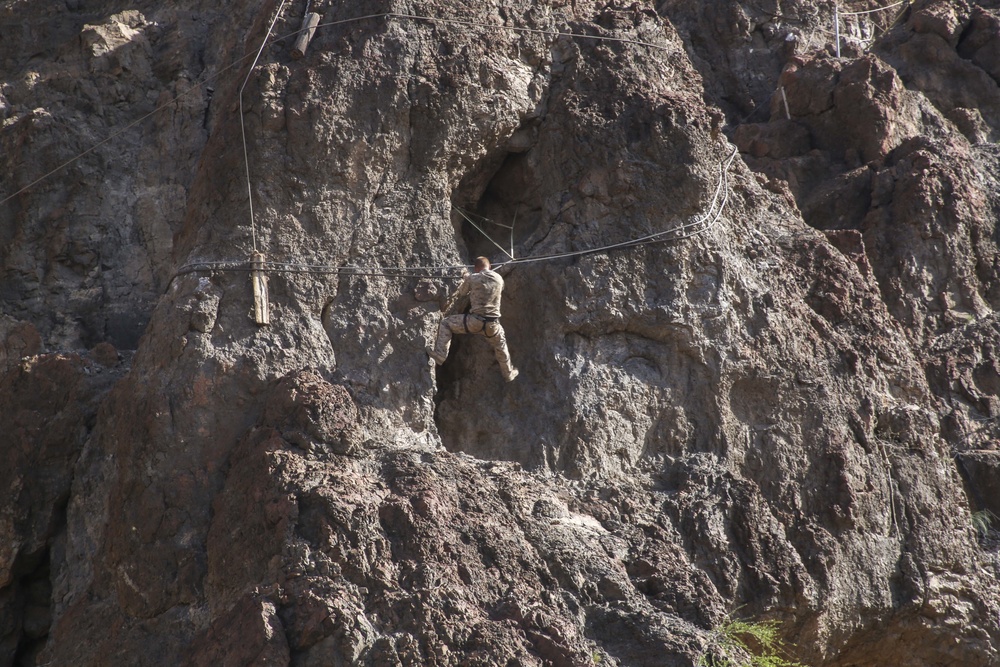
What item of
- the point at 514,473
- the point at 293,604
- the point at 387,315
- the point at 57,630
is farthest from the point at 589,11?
the point at 57,630

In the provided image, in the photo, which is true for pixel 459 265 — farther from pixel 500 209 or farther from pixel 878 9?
pixel 878 9

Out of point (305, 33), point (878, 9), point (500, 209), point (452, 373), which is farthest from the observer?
point (878, 9)

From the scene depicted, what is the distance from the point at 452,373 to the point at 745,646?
3.75 meters

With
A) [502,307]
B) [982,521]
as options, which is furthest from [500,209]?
[982,521]

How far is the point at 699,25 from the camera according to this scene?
750 inches

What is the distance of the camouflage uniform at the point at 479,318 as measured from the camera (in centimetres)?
1054

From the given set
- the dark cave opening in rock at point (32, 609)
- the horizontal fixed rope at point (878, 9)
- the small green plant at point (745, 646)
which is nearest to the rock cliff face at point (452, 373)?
the dark cave opening in rock at point (32, 609)

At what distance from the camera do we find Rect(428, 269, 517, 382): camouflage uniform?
10.5m

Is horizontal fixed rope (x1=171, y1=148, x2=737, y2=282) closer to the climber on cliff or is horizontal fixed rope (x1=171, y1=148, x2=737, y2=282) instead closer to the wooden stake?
the wooden stake

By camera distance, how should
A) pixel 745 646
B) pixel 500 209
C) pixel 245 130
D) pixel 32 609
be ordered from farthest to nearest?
pixel 500 209
pixel 245 130
pixel 32 609
pixel 745 646

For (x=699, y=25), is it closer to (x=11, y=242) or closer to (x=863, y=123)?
(x=863, y=123)

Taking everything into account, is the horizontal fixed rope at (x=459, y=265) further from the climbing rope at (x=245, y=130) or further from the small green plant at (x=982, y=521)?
the small green plant at (x=982, y=521)

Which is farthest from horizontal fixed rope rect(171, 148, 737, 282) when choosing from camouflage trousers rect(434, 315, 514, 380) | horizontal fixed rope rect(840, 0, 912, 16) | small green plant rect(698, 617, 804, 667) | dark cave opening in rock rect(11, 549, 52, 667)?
horizontal fixed rope rect(840, 0, 912, 16)

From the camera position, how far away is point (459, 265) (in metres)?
11.2
